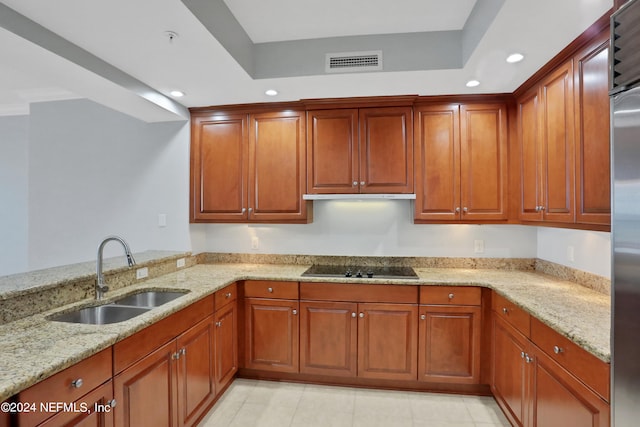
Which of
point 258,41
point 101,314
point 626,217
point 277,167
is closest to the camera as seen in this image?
point 626,217

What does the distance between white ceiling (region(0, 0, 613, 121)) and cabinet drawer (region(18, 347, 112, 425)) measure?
1.56 metres

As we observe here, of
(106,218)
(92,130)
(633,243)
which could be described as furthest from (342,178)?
(92,130)

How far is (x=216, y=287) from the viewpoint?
2.20 m

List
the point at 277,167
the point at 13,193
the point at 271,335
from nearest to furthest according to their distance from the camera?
the point at 271,335 < the point at 277,167 < the point at 13,193

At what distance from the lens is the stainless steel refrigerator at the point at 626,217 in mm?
949

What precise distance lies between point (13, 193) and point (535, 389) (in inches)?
211

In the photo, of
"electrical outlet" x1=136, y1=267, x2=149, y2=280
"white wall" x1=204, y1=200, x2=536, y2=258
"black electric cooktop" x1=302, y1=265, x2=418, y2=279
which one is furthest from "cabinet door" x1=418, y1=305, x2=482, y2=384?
"electrical outlet" x1=136, y1=267, x2=149, y2=280

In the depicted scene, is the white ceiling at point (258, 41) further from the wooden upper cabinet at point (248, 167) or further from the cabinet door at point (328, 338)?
the cabinet door at point (328, 338)

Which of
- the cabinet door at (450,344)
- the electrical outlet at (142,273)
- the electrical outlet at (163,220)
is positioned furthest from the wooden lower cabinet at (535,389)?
the electrical outlet at (163,220)

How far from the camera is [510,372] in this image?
1974 mm

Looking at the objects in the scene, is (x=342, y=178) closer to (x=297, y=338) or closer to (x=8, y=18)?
(x=297, y=338)

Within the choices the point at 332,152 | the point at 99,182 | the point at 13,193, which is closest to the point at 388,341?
the point at 332,152

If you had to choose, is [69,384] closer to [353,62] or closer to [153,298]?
[153,298]

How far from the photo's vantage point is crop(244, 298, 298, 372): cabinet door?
8.27ft
